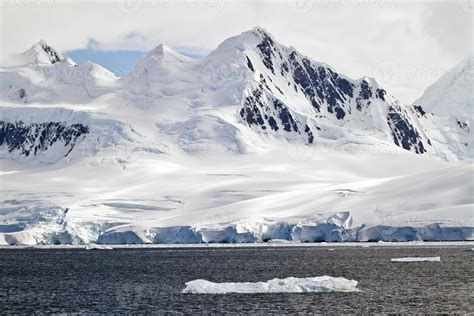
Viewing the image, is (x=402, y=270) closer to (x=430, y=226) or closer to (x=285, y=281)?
(x=285, y=281)

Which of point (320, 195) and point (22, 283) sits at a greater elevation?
point (320, 195)

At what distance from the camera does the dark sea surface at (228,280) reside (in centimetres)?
6781

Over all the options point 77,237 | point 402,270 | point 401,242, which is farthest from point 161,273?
point 77,237

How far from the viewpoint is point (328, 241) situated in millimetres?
172875

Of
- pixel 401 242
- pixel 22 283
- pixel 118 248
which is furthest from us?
pixel 118 248

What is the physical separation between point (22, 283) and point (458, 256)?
6414cm

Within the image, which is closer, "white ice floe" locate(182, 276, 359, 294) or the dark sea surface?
the dark sea surface

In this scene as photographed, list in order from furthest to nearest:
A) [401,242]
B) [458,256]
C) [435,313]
→ 1. [401,242]
2. [458,256]
3. [435,313]

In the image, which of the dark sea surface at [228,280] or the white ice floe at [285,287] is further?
the white ice floe at [285,287]

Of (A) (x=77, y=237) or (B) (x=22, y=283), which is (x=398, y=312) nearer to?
(B) (x=22, y=283)

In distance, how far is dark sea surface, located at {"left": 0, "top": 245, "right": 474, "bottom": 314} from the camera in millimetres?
67812

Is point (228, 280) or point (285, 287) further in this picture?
point (228, 280)

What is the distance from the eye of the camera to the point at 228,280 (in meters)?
93.3

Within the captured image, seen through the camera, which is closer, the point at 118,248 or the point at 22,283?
the point at 22,283
